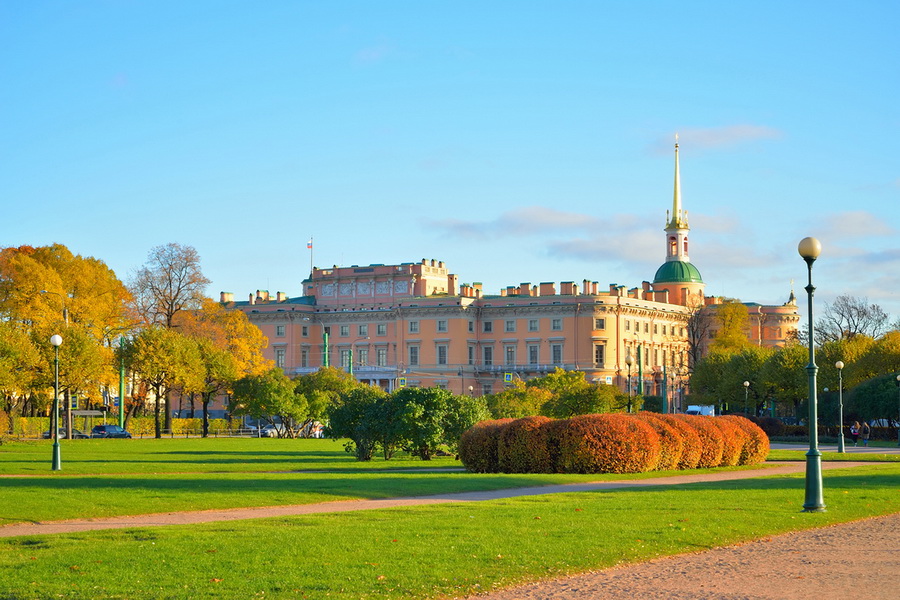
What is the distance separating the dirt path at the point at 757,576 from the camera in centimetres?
1158

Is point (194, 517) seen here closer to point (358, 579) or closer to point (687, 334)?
point (358, 579)

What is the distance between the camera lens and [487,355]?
118m

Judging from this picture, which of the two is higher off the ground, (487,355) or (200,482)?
(487,355)

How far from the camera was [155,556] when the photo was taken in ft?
44.0

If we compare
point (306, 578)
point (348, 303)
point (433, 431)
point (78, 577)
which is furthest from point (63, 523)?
point (348, 303)

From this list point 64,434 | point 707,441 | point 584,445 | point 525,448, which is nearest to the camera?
point 584,445

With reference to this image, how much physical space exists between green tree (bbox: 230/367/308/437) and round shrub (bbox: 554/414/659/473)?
4282 cm

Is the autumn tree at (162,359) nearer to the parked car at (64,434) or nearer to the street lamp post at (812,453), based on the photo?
the parked car at (64,434)

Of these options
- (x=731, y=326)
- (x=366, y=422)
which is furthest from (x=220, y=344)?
(x=731, y=326)

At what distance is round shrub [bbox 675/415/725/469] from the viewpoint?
33.7m

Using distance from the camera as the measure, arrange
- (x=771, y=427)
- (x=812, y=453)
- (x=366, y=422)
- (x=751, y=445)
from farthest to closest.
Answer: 1. (x=771, y=427)
2. (x=366, y=422)
3. (x=751, y=445)
4. (x=812, y=453)

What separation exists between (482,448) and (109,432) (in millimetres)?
46280

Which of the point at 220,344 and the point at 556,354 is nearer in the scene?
the point at 220,344

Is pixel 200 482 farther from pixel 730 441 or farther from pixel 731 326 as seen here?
pixel 731 326
